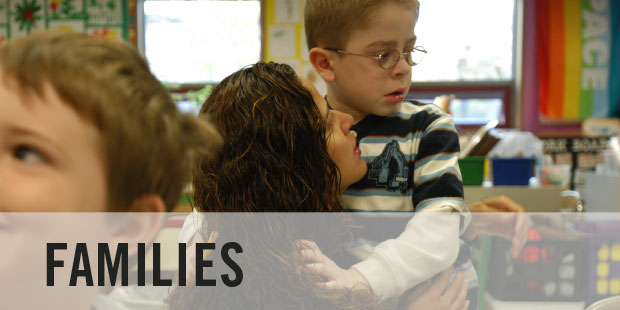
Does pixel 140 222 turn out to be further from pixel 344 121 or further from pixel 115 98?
pixel 344 121

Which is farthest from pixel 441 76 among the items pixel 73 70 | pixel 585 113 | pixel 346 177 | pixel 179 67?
pixel 73 70

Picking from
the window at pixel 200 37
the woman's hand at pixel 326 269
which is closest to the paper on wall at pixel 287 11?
the window at pixel 200 37

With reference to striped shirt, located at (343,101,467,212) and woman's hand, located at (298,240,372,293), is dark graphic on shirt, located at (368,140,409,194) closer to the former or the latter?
striped shirt, located at (343,101,467,212)

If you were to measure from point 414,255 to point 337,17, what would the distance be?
424mm

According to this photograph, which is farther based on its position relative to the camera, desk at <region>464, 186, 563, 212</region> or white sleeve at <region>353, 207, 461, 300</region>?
desk at <region>464, 186, 563, 212</region>

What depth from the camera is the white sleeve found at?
668 mm

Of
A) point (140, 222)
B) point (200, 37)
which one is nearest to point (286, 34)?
point (200, 37)

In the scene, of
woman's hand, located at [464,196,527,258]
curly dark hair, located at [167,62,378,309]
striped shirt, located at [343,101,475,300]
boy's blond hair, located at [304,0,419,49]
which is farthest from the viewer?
woman's hand, located at [464,196,527,258]

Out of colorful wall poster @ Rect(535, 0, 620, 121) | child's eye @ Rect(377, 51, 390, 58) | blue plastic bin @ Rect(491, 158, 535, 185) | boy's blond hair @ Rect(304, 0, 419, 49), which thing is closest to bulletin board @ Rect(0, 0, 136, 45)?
blue plastic bin @ Rect(491, 158, 535, 185)

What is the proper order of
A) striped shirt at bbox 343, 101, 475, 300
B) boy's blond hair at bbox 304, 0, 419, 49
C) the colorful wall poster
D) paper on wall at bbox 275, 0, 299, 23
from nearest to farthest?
1. striped shirt at bbox 343, 101, 475, 300
2. boy's blond hair at bbox 304, 0, 419, 49
3. the colorful wall poster
4. paper on wall at bbox 275, 0, 299, 23

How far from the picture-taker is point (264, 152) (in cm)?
60

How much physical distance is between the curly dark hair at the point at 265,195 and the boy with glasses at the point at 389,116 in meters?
0.21

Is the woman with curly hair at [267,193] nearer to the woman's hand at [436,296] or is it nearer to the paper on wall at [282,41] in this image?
the woman's hand at [436,296]

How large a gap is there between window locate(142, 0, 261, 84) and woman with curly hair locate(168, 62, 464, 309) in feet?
10.5
